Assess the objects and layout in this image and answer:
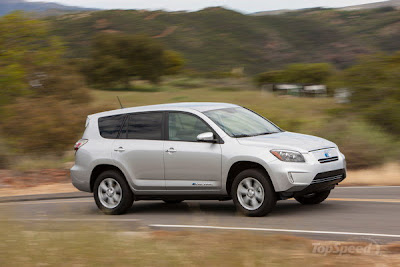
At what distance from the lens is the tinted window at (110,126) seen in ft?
37.1

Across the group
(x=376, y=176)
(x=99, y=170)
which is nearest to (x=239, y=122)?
(x=99, y=170)

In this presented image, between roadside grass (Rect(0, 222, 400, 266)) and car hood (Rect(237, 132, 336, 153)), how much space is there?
6.08 feet

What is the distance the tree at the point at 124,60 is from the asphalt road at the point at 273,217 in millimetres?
48163

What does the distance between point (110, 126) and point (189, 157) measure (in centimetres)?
187

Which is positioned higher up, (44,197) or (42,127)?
(42,127)

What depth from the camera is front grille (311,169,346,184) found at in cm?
952

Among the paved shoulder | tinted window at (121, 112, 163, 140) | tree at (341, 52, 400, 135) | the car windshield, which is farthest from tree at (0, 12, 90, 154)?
the car windshield

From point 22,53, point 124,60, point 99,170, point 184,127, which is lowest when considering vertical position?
point 99,170

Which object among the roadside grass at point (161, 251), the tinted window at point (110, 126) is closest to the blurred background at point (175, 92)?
the roadside grass at point (161, 251)

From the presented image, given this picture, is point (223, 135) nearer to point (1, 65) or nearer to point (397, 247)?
point (397, 247)

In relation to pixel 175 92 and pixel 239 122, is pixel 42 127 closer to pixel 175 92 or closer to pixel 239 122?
pixel 239 122

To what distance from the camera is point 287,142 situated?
9.72 m

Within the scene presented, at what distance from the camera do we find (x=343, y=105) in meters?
20.0

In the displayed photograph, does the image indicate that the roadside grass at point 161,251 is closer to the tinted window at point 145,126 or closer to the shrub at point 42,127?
the tinted window at point 145,126
